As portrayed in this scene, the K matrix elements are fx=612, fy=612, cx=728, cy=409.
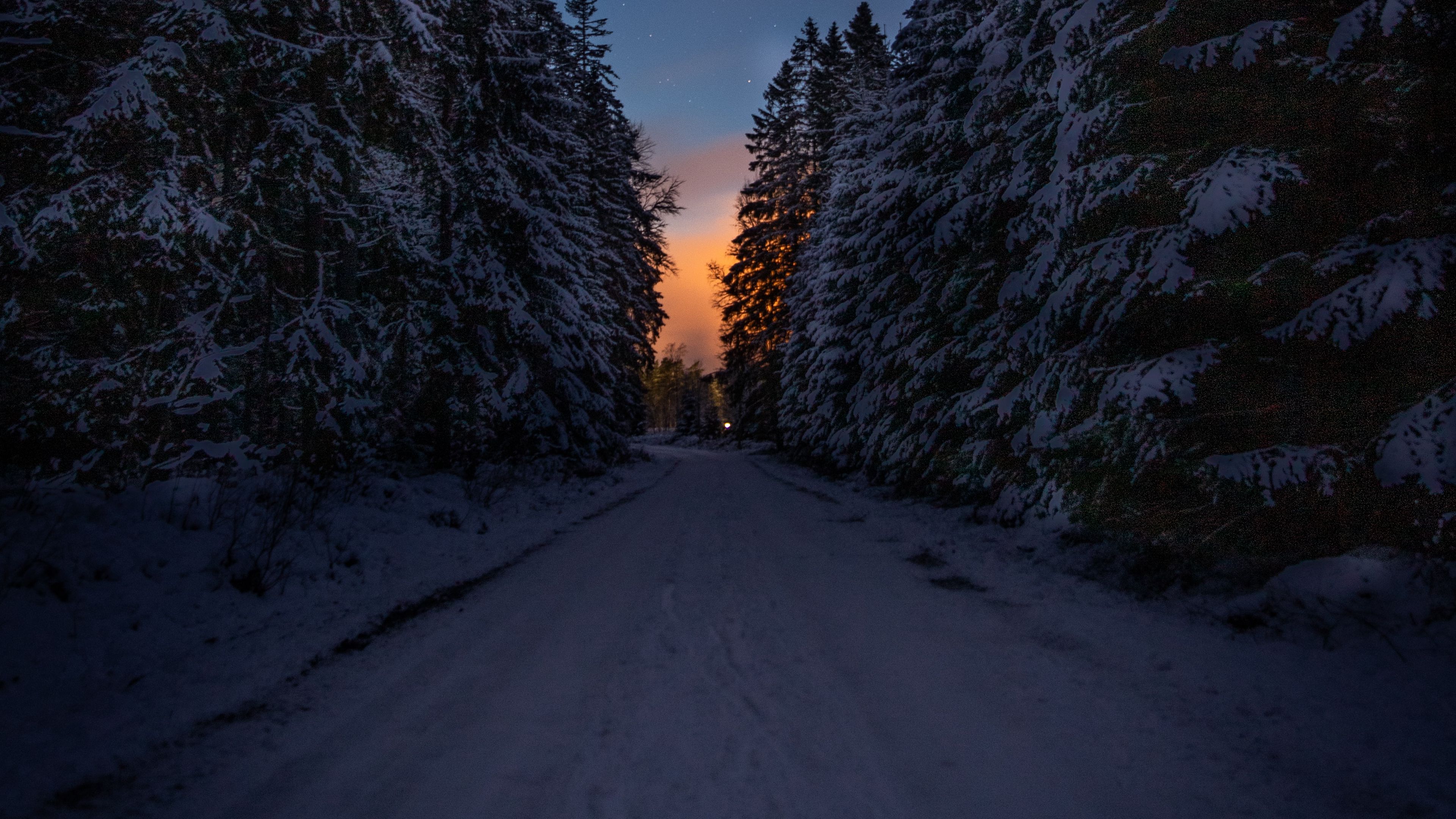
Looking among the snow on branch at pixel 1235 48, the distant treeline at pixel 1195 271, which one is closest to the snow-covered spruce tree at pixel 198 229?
the distant treeline at pixel 1195 271

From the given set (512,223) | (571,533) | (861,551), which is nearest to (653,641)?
(861,551)

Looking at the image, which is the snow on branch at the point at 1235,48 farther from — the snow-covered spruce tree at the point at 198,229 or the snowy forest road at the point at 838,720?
the snow-covered spruce tree at the point at 198,229

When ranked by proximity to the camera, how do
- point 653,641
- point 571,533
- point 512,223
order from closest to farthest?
point 653,641 < point 571,533 < point 512,223

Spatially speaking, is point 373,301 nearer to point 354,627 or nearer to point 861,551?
point 354,627

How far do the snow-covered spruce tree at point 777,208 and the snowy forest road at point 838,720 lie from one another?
870 inches

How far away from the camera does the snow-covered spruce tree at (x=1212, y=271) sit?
490cm

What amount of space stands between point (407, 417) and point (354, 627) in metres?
10.1

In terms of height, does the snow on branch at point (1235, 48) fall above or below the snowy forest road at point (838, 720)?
above

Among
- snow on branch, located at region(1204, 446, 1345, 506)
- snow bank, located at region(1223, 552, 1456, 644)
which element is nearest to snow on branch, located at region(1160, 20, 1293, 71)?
snow on branch, located at region(1204, 446, 1345, 506)

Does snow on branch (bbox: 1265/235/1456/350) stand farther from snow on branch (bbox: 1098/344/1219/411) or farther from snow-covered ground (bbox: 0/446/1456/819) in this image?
snow-covered ground (bbox: 0/446/1456/819)

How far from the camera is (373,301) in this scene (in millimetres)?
13703

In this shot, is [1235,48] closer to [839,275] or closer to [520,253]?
[839,275]

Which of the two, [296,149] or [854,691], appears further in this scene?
[296,149]

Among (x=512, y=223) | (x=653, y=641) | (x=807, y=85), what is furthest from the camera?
(x=807, y=85)
